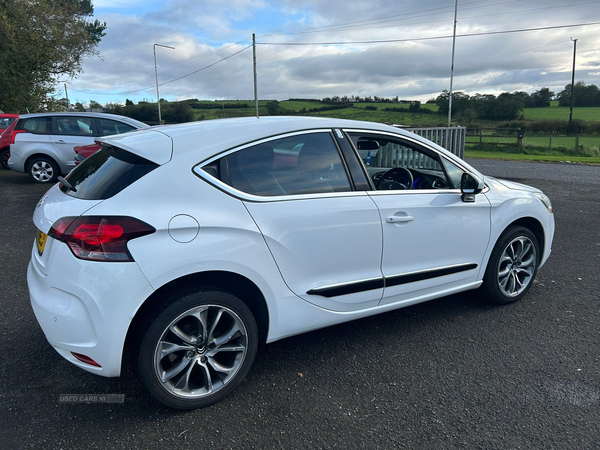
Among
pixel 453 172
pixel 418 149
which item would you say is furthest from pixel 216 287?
pixel 453 172

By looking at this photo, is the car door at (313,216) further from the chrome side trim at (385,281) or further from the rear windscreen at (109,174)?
the rear windscreen at (109,174)

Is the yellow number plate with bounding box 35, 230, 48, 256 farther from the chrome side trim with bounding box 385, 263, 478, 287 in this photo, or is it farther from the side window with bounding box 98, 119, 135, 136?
the side window with bounding box 98, 119, 135, 136

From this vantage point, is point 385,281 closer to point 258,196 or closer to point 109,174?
point 258,196

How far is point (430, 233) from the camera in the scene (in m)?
3.41

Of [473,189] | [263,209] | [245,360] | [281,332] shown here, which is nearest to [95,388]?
[245,360]

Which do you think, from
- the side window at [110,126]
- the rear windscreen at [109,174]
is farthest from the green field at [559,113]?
the rear windscreen at [109,174]

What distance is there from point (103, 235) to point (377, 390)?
189 centimetres

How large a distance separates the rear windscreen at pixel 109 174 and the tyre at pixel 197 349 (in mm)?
714

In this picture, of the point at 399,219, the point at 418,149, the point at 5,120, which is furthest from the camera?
the point at 5,120

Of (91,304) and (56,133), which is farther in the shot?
(56,133)

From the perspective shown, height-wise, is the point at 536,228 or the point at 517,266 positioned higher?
the point at 536,228

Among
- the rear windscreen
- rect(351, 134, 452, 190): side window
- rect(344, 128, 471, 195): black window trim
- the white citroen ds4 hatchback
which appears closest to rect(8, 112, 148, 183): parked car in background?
rect(351, 134, 452, 190): side window

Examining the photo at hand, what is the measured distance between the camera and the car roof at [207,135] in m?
2.67

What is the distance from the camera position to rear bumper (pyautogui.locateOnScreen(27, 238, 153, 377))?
2324mm
